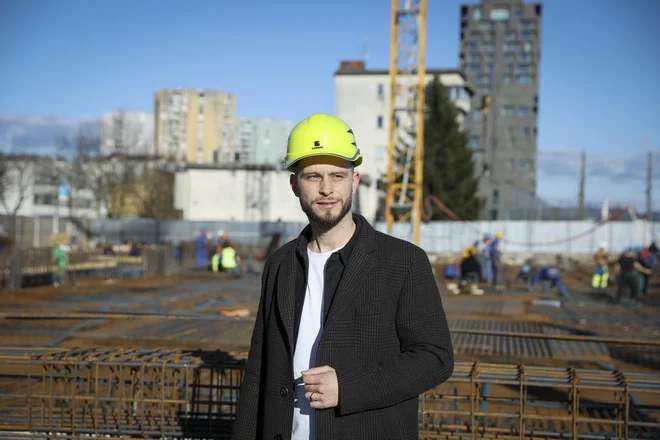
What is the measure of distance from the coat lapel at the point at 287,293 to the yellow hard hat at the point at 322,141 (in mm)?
421

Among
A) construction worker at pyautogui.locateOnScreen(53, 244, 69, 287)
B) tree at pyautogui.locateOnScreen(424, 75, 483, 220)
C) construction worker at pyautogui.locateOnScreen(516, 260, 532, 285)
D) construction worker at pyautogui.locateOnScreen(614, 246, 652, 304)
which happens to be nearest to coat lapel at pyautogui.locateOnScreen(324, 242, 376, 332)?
construction worker at pyautogui.locateOnScreen(614, 246, 652, 304)

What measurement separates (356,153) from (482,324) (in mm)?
11331

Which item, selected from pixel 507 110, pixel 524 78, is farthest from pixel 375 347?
pixel 524 78

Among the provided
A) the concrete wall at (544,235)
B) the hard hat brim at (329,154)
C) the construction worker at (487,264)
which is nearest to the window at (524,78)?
the concrete wall at (544,235)

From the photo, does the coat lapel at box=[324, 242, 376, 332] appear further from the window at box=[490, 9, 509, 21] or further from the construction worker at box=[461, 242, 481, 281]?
the window at box=[490, 9, 509, 21]

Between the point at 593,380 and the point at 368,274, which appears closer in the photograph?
the point at 368,274

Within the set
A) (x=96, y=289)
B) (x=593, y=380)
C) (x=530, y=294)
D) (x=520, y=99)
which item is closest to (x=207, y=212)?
(x=96, y=289)

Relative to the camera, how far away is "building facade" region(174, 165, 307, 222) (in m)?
53.4

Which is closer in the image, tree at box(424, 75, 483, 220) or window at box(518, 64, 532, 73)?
tree at box(424, 75, 483, 220)

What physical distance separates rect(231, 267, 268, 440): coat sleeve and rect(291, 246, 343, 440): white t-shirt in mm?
287

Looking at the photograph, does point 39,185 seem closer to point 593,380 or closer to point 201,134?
point 201,134

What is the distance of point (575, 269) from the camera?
38812mm

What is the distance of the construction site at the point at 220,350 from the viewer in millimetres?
4801

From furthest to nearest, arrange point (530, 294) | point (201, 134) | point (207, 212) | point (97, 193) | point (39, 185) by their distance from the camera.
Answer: point (201, 134) < point (39, 185) < point (97, 193) < point (207, 212) < point (530, 294)
